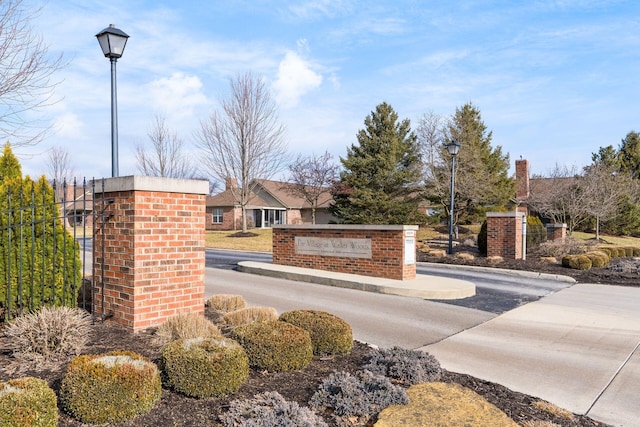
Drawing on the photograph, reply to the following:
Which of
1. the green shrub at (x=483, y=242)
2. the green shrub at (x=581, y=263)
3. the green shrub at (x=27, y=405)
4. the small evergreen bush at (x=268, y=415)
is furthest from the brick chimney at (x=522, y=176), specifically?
the green shrub at (x=27, y=405)

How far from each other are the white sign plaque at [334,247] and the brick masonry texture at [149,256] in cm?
673

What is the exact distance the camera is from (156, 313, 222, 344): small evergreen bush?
15.7ft

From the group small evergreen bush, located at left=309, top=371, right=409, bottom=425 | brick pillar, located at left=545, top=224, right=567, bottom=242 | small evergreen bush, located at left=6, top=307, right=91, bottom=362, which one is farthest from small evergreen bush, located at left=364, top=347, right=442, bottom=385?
brick pillar, located at left=545, top=224, right=567, bottom=242

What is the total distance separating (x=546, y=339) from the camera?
7.04 m

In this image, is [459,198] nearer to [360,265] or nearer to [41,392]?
[360,265]

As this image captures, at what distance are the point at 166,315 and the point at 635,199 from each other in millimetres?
43355

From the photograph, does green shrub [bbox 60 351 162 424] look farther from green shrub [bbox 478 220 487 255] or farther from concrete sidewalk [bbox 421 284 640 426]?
green shrub [bbox 478 220 487 255]

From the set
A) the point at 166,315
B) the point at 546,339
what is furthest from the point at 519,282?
the point at 166,315

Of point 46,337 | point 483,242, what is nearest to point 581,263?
point 483,242

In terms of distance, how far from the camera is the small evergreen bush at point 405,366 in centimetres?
440

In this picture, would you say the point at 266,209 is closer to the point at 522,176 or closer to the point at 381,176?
the point at 381,176

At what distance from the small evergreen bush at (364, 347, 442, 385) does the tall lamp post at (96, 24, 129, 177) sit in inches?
187

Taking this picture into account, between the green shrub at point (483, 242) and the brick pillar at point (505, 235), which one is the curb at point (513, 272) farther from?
the green shrub at point (483, 242)

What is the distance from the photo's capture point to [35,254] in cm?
564
